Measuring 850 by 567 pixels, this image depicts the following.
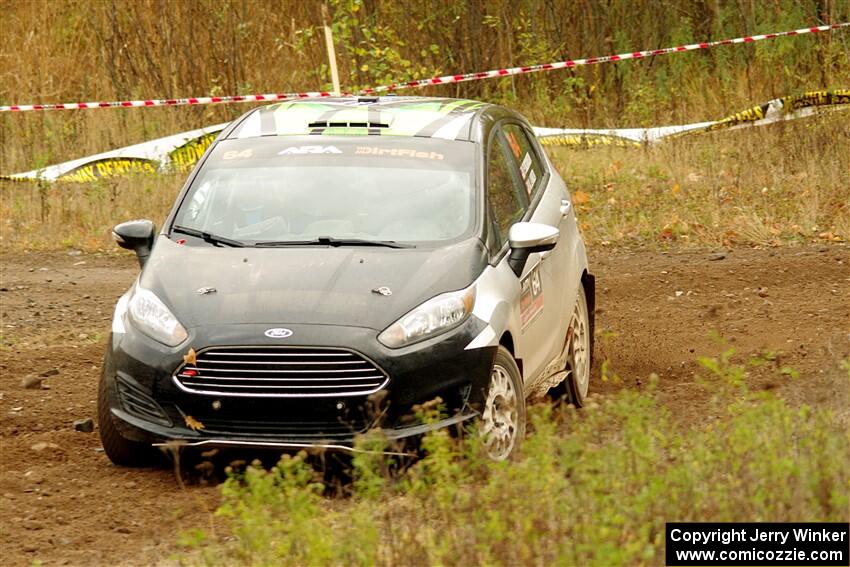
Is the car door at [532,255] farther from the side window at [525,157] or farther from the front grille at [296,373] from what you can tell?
the front grille at [296,373]

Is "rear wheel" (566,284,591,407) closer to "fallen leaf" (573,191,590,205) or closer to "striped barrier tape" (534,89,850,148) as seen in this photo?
"fallen leaf" (573,191,590,205)

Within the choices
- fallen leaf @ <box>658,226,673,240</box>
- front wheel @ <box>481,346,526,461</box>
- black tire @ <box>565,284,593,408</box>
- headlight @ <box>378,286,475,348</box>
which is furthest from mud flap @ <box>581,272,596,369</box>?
fallen leaf @ <box>658,226,673,240</box>

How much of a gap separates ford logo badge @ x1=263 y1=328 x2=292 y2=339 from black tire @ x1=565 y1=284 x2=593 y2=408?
93.9 inches

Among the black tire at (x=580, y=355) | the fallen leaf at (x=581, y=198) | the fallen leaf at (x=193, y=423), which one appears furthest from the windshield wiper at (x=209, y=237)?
the fallen leaf at (x=581, y=198)

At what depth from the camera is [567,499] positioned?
15.2ft

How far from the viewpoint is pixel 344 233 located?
7.14 m

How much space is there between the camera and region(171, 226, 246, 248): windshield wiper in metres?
7.12

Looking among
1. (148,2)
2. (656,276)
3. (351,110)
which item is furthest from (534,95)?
→ (351,110)

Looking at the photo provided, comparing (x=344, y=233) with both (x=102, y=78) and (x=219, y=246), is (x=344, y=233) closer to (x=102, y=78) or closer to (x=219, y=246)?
(x=219, y=246)

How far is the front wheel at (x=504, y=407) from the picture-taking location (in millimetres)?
6395

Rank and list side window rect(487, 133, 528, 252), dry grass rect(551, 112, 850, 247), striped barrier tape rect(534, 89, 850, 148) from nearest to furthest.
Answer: side window rect(487, 133, 528, 252)
dry grass rect(551, 112, 850, 247)
striped barrier tape rect(534, 89, 850, 148)

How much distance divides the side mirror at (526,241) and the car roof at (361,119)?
0.91 m

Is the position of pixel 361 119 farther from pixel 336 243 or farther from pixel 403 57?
pixel 403 57

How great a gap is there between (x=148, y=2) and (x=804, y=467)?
1754cm
